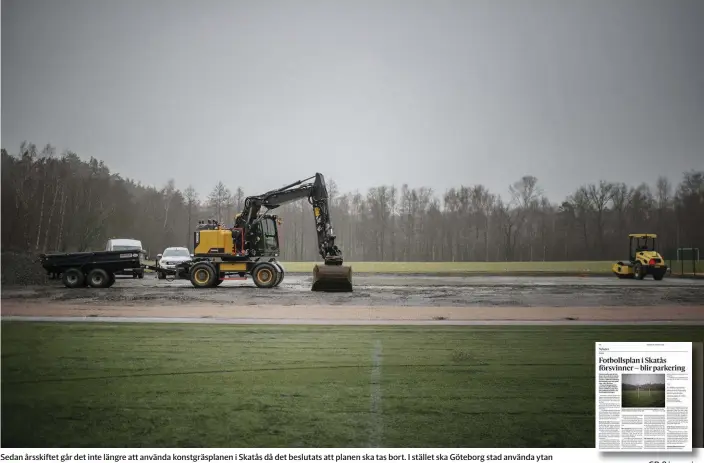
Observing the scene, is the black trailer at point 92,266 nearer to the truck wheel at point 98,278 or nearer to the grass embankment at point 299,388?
the truck wheel at point 98,278

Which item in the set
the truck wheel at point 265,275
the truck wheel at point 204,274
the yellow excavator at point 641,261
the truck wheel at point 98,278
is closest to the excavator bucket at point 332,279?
Answer: the truck wheel at point 265,275

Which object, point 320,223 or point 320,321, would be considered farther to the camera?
point 320,223

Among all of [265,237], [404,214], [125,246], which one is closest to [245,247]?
[265,237]

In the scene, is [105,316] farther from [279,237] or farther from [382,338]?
[279,237]

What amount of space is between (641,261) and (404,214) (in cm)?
464

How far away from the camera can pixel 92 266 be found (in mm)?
12062

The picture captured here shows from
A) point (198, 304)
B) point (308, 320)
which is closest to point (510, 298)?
point (308, 320)

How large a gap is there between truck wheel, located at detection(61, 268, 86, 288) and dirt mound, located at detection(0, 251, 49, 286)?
879 millimetres

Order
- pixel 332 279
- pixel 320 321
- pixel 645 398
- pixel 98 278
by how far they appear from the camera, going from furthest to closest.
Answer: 1. pixel 98 278
2. pixel 332 279
3. pixel 320 321
4. pixel 645 398

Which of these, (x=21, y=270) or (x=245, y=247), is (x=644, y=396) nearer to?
(x=21, y=270)

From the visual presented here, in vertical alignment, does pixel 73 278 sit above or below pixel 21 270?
below

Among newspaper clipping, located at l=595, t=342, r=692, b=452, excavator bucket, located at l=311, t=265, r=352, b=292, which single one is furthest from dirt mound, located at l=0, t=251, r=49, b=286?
newspaper clipping, located at l=595, t=342, r=692, b=452

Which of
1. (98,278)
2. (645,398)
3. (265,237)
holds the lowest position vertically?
(645,398)

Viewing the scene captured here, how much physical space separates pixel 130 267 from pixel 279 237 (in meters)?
3.26
